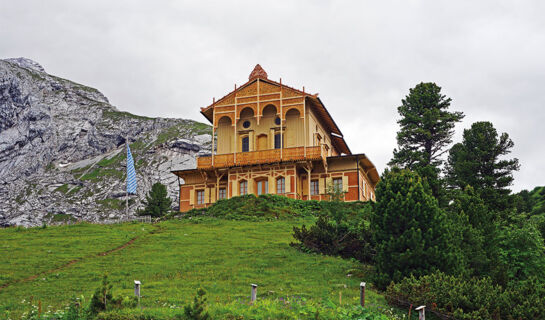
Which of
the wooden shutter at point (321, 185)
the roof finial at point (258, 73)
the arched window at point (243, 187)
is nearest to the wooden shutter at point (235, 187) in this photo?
the arched window at point (243, 187)

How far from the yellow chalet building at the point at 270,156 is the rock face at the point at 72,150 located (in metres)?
69.2

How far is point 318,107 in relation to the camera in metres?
52.7

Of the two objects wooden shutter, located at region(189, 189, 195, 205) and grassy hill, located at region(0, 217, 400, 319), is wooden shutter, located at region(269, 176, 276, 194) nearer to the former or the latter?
wooden shutter, located at region(189, 189, 195, 205)

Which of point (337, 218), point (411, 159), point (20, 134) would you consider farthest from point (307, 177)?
point (20, 134)

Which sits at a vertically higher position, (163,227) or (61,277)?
(163,227)

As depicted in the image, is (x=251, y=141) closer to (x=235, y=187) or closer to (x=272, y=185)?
(x=235, y=187)

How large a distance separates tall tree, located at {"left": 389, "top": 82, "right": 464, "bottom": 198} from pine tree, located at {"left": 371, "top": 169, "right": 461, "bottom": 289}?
32.8 meters

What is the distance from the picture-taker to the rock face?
12688 centimetres

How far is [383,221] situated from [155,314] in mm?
10918

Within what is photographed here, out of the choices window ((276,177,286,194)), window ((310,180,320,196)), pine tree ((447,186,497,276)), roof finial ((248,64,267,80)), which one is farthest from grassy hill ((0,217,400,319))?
roof finial ((248,64,267,80))

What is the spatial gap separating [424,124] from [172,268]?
3873 cm

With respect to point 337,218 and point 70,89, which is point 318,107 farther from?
point 70,89

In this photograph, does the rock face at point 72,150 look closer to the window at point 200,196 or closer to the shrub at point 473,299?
the window at point 200,196

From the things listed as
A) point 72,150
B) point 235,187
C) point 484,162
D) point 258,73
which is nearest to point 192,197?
point 235,187
